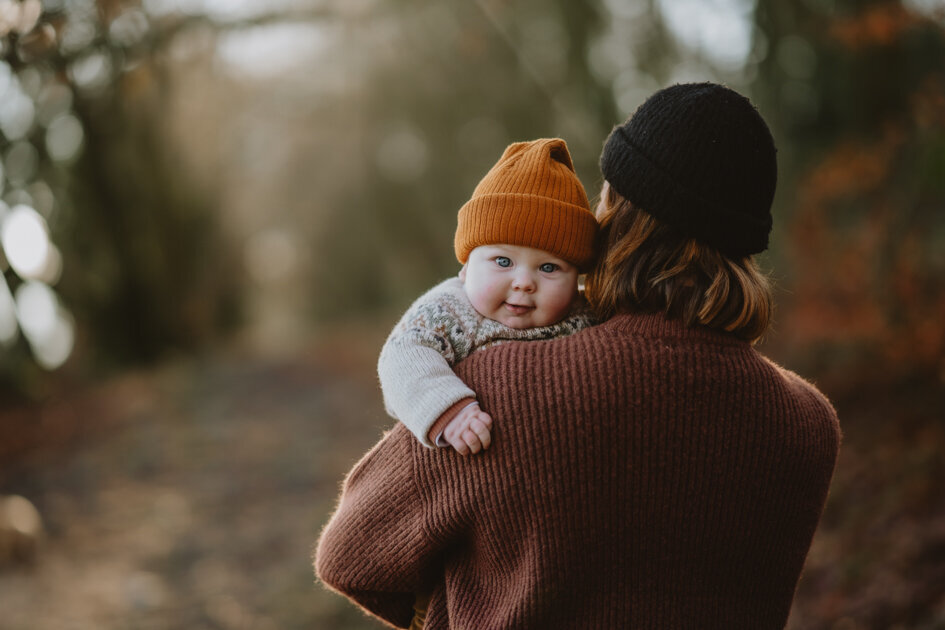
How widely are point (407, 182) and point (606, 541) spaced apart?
59.3 ft

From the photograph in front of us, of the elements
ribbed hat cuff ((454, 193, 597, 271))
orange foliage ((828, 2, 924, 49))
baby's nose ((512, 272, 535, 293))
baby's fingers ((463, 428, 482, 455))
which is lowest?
baby's fingers ((463, 428, 482, 455))

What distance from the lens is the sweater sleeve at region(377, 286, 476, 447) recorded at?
1.63 metres

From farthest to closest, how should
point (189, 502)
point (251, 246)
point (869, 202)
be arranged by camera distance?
point (251, 246) < point (189, 502) < point (869, 202)

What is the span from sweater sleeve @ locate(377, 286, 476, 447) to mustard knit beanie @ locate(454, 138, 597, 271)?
8.0 inches

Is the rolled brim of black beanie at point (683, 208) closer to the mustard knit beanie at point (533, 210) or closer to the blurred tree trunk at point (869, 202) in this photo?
the mustard knit beanie at point (533, 210)

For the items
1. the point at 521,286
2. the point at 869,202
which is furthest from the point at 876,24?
the point at 521,286

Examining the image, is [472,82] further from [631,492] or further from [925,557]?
[631,492]

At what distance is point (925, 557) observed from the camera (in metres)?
4.71

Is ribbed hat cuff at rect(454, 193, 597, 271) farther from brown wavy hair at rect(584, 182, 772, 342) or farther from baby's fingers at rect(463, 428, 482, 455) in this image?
baby's fingers at rect(463, 428, 482, 455)

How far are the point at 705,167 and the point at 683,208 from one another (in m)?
0.09

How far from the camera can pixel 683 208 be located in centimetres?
163

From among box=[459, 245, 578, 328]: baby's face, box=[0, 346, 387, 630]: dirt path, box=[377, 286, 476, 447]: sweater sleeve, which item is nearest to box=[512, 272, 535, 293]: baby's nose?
A: box=[459, 245, 578, 328]: baby's face

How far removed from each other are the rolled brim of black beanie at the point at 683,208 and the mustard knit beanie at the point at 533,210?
161 millimetres

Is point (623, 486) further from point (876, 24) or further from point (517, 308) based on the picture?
point (876, 24)
